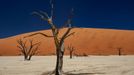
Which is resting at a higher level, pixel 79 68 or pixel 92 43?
pixel 92 43

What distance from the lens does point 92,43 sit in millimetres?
85312

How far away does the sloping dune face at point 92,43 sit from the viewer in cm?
7644

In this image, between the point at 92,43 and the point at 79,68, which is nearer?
the point at 79,68

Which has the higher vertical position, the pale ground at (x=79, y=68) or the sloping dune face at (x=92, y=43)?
the sloping dune face at (x=92, y=43)

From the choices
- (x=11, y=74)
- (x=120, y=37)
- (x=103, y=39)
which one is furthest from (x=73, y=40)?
(x=11, y=74)

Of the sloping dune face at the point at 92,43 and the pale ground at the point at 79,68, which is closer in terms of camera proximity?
the pale ground at the point at 79,68

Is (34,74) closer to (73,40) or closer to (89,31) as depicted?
(73,40)

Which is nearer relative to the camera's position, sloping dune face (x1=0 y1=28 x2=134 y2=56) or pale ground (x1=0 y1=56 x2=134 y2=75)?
pale ground (x1=0 y1=56 x2=134 y2=75)

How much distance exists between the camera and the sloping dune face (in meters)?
76.4

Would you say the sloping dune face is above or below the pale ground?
above

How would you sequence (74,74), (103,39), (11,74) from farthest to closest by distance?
1. (103,39)
2. (11,74)
3. (74,74)

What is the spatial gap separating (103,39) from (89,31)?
1309 centimetres

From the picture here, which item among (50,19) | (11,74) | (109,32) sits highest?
(109,32)

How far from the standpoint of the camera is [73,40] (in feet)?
297
